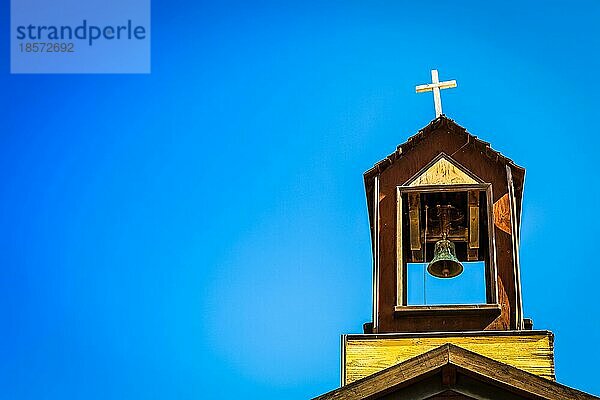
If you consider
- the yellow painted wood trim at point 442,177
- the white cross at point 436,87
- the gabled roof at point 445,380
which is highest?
the white cross at point 436,87

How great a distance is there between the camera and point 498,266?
1939cm

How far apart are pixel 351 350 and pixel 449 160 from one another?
13.0ft

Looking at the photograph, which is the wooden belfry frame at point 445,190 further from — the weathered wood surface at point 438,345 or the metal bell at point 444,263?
the weathered wood surface at point 438,345

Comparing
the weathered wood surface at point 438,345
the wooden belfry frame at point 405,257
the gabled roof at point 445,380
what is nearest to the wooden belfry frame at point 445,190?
the wooden belfry frame at point 405,257

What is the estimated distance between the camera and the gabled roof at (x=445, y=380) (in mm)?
14961

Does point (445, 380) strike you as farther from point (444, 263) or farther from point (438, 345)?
point (444, 263)

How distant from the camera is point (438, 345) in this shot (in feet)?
58.4

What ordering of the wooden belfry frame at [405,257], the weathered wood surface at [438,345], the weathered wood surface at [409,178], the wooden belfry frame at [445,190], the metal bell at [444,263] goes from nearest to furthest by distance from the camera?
the weathered wood surface at [438,345] < the weathered wood surface at [409,178] < the wooden belfry frame at [405,257] < the wooden belfry frame at [445,190] < the metal bell at [444,263]

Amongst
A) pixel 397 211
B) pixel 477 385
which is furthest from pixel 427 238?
pixel 477 385

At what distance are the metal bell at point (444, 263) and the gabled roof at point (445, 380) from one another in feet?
16.2

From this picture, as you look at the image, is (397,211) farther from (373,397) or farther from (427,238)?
(373,397)

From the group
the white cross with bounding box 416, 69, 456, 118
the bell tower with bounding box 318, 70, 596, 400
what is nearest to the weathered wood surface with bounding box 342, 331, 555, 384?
the bell tower with bounding box 318, 70, 596, 400

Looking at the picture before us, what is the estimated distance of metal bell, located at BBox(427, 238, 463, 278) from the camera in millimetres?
20062

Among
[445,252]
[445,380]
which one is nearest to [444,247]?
[445,252]
